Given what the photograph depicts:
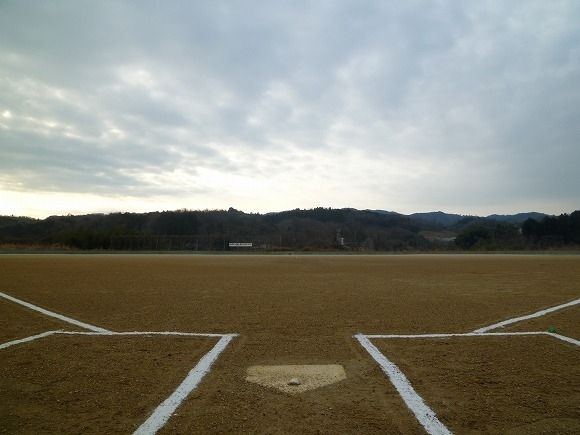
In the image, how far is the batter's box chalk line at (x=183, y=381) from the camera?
10.8ft

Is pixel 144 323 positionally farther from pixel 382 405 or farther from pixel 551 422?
pixel 551 422

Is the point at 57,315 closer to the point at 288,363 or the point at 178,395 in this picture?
the point at 178,395

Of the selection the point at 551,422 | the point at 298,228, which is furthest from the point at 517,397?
the point at 298,228

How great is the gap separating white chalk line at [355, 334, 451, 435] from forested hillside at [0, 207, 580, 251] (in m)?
53.0

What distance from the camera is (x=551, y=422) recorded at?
3260 millimetres

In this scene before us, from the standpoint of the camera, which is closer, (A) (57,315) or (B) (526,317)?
(B) (526,317)

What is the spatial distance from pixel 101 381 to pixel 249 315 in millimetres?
4013

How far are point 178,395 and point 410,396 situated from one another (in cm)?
230

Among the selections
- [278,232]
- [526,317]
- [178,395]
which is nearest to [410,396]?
[178,395]

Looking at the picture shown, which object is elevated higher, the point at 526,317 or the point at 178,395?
the point at 526,317

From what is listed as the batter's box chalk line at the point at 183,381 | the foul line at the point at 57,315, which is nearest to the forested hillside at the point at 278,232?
the foul line at the point at 57,315

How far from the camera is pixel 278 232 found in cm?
9381

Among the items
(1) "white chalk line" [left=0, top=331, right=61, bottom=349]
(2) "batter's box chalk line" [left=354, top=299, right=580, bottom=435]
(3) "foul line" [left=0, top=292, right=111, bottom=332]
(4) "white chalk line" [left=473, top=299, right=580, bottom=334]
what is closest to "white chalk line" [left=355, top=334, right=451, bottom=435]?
(2) "batter's box chalk line" [left=354, top=299, right=580, bottom=435]

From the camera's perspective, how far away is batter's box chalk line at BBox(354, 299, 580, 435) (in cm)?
328
